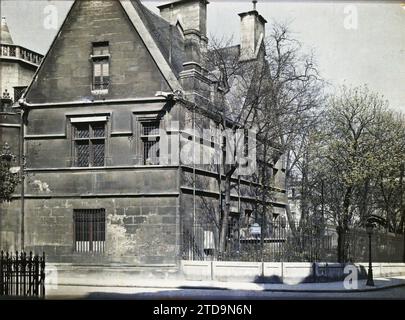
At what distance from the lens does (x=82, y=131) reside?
14930 millimetres

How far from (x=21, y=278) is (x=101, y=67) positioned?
576cm

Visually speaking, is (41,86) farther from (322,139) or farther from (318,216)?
(318,216)

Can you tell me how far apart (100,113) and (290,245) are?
6.43 meters

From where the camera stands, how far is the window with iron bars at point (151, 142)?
14617 millimetres

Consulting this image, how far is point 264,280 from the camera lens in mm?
14047

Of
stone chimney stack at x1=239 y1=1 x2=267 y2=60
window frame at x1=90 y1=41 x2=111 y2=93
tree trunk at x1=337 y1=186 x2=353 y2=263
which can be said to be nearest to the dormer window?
window frame at x1=90 y1=41 x2=111 y2=93

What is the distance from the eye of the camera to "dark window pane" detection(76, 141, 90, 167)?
1451 cm

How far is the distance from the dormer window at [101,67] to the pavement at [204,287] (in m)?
5.13

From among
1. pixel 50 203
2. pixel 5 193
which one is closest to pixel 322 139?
pixel 50 203

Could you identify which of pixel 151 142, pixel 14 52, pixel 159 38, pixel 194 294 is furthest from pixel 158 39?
pixel 194 294

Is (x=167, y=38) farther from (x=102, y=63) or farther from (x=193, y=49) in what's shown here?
(x=102, y=63)

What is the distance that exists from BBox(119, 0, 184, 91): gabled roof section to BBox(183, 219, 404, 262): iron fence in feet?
13.8

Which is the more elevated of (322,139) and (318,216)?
(322,139)
